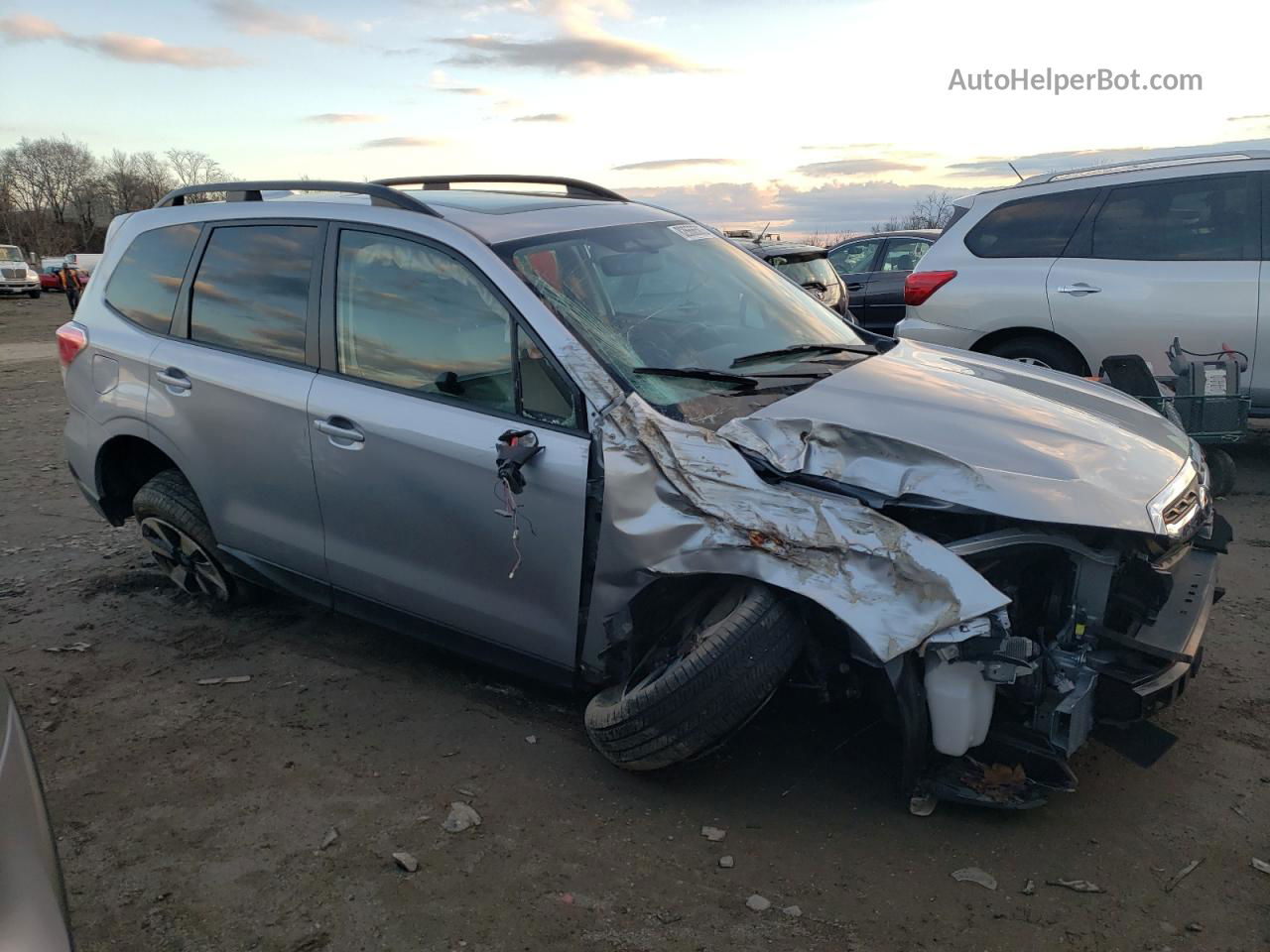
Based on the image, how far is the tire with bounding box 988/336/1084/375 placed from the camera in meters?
6.55

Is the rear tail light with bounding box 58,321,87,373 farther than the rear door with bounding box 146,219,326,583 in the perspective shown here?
Yes

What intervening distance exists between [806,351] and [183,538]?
287cm

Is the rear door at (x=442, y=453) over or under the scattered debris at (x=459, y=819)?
over

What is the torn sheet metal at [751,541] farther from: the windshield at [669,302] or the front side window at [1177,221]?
the front side window at [1177,221]

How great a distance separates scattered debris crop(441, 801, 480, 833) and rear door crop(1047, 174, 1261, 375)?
5078 millimetres

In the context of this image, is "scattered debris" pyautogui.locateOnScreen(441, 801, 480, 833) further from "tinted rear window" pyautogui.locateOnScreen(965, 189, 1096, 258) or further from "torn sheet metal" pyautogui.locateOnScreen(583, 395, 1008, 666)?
"tinted rear window" pyautogui.locateOnScreen(965, 189, 1096, 258)

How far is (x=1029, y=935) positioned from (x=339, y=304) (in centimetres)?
298

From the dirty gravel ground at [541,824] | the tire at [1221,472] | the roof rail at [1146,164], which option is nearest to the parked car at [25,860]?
the dirty gravel ground at [541,824]

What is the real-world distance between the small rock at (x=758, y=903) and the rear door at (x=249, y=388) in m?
2.05

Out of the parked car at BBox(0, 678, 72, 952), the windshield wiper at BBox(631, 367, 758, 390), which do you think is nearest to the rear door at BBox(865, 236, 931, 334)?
→ the windshield wiper at BBox(631, 367, 758, 390)

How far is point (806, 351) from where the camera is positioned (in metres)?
3.61

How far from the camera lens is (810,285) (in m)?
8.62

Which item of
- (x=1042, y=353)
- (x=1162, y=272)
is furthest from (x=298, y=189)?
(x=1162, y=272)

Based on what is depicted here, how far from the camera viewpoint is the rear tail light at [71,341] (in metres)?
4.46
